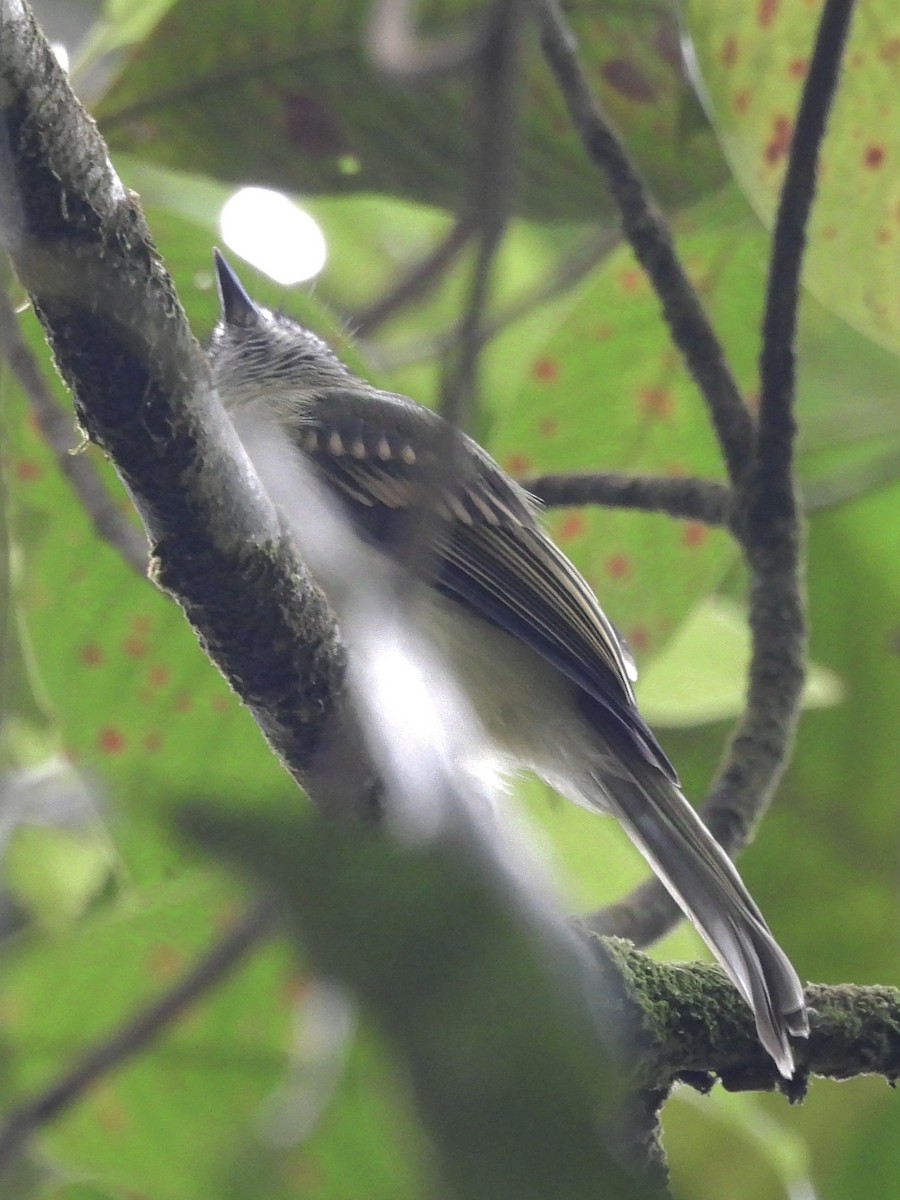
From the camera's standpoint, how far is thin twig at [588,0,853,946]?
8.82 feet

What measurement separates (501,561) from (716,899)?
35.1 inches

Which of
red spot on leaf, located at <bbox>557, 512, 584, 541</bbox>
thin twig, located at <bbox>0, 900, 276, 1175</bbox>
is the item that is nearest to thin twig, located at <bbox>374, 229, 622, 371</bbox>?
red spot on leaf, located at <bbox>557, 512, 584, 541</bbox>

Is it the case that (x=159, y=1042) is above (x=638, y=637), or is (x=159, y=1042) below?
below

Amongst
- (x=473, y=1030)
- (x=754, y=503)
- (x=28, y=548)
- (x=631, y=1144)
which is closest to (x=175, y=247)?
(x=28, y=548)

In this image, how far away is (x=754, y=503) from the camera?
2.91 m

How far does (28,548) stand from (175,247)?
2.48 ft

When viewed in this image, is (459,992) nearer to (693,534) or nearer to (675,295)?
(675,295)

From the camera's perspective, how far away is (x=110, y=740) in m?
3.30

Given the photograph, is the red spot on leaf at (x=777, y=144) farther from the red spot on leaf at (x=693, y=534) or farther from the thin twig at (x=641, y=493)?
the red spot on leaf at (x=693, y=534)

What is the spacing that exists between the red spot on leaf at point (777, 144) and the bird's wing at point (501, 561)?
80 cm

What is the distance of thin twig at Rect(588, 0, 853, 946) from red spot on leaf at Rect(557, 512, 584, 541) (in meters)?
0.66

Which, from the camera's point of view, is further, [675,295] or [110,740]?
[110,740]

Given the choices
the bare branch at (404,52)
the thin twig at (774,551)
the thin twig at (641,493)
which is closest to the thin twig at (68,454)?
the thin twig at (641,493)

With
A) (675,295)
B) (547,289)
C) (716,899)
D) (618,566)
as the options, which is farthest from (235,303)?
(716,899)
